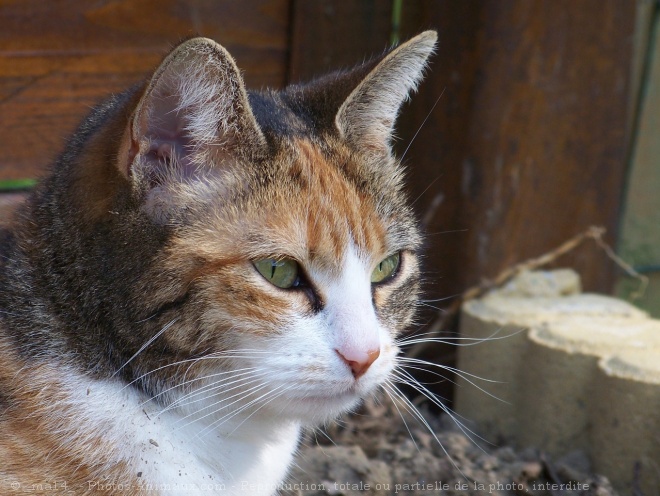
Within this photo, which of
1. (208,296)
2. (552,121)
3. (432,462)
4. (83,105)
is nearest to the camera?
(208,296)

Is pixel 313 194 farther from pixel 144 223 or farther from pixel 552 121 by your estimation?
pixel 552 121

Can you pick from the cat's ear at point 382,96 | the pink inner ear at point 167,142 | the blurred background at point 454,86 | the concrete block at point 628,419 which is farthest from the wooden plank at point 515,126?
the pink inner ear at point 167,142

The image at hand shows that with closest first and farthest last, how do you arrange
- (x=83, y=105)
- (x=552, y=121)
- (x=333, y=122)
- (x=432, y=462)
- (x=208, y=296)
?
(x=208, y=296), (x=333, y=122), (x=432, y=462), (x=83, y=105), (x=552, y=121)

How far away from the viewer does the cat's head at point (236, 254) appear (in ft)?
6.31

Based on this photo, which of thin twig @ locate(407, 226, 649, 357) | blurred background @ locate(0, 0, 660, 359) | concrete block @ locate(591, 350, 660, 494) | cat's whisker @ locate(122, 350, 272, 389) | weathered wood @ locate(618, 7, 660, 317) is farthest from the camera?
weathered wood @ locate(618, 7, 660, 317)

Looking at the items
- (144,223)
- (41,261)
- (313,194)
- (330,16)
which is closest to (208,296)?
(144,223)

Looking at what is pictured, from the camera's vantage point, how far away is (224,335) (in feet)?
6.40

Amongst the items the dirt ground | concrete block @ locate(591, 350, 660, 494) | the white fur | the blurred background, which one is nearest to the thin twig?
the blurred background

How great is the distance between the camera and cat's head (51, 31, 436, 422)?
75.7 inches

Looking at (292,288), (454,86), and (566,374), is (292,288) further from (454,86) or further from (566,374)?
(454,86)

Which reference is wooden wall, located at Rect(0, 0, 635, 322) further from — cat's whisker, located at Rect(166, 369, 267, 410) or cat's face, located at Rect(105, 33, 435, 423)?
cat's whisker, located at Rect(166, 369, 267, 410)

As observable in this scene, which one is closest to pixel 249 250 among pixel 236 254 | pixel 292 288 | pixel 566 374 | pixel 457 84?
pixel 236 254

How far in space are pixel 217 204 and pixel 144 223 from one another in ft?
0.60

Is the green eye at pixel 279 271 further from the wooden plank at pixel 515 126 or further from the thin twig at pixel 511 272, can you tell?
the thin twig at pixel 511 272
